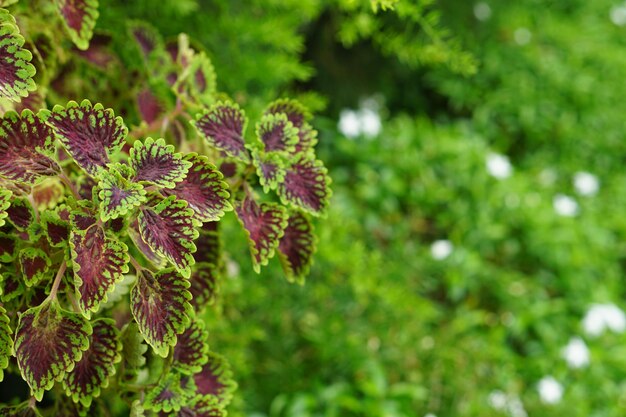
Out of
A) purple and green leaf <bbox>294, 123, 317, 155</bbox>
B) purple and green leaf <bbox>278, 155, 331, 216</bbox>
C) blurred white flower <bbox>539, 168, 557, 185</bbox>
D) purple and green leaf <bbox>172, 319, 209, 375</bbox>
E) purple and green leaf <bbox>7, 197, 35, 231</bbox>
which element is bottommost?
purple and green leaf <bbox>7, 197, 35, 231</bbox>

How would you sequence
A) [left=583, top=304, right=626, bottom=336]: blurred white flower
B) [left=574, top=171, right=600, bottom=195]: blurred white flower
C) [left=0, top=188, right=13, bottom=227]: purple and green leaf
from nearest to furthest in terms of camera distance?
[left=0, top=188, right=13, bottom=227]: purple and green leaf
[left=583, top=304, right=626, bottom=336]: blurred white flower
[left=574, top=171, right=600, bottom=195]: blurred white flower

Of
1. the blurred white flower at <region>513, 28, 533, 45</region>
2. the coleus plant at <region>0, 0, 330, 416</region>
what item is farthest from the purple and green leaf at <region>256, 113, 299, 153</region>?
the blurred white flower at <region>513, 28, 533, 45</region>

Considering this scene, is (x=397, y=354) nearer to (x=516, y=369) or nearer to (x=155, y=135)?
(x=516, y=369)

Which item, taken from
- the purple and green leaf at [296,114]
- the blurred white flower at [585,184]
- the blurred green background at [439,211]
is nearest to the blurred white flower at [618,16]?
the blurred green background at [439,211]

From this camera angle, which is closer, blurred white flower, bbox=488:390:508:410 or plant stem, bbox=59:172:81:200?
plant stem, bbox=59:172:81:200

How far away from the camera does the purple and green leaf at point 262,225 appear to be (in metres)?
0.89

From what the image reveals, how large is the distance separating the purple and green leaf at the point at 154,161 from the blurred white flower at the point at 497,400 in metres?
1.55

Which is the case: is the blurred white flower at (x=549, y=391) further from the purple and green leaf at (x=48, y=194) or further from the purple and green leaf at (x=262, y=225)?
the purple and green leaf at (x=48, y=194)

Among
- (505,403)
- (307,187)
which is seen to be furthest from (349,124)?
(307,187)

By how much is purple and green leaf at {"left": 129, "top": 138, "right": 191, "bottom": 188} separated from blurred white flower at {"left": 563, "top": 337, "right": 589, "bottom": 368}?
1.89m

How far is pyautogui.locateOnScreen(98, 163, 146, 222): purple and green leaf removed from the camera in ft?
2.44

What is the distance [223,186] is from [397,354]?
1.36 m

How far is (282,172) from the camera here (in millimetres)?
908

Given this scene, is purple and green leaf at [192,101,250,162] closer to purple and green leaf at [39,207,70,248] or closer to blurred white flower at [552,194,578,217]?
purple and green leaf at [39,207,70,248]
